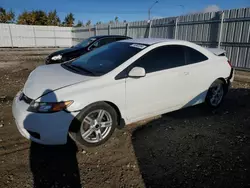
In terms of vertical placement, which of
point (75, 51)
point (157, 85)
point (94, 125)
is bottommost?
point (94, 125)

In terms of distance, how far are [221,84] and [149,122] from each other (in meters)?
2.00

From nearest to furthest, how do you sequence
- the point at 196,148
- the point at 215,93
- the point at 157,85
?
the point at 196,148 < the point at 157,85 < the point at 215,93

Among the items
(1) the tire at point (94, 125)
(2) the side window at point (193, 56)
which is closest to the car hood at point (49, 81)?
(1) the tire at point (94, 125)

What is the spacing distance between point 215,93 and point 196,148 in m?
1.94

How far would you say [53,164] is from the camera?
2.81 m

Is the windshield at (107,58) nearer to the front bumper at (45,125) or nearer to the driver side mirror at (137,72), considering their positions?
the driver side mirror at (137,72)

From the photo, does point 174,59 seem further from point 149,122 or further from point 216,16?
point 216,16

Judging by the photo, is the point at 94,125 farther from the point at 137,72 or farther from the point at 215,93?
the point at 215,93

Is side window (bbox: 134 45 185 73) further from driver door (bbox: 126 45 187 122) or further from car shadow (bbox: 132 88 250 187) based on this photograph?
car shadow (bbox: 132 88 250 187)

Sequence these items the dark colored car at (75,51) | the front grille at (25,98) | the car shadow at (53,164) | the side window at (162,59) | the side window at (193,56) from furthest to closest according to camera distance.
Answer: the dark colored car at (75,51) < the side window at (193,56) < the side window at (162,59) < the front grille at (25,98) < the car shadow at (53,164)

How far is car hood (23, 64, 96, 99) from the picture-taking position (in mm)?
2928

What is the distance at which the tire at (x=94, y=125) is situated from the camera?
298 cm

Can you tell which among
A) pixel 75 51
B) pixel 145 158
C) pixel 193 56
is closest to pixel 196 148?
pixel 145 158

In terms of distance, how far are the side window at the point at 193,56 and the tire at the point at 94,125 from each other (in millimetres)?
1938
